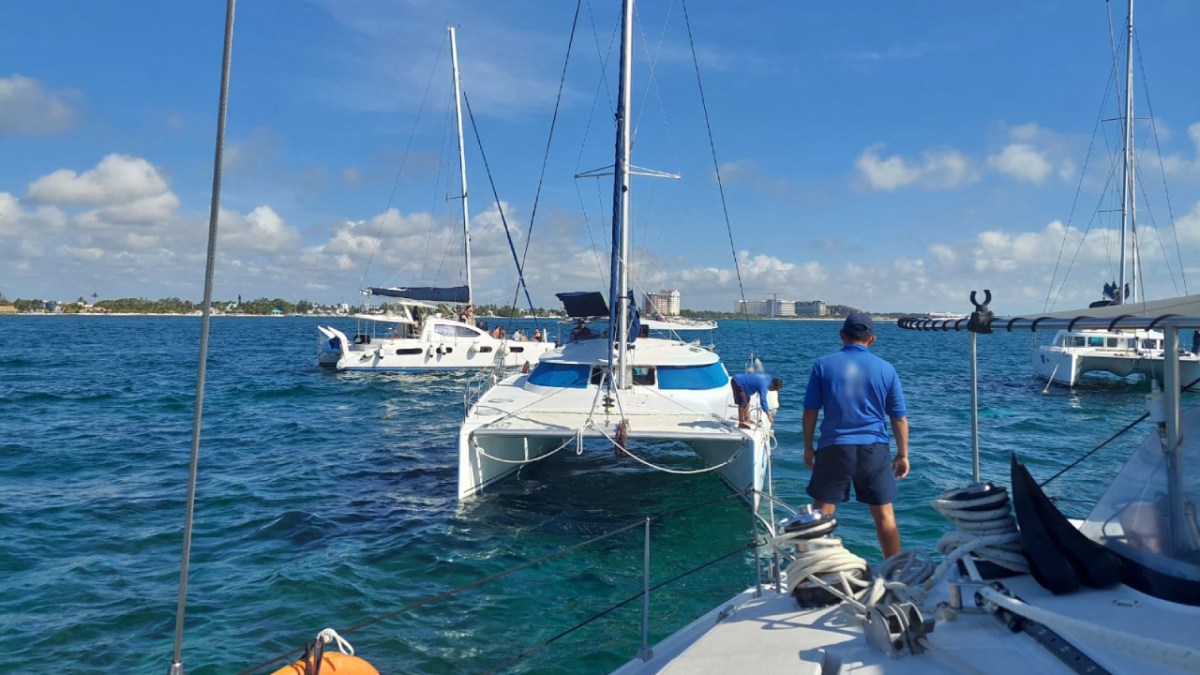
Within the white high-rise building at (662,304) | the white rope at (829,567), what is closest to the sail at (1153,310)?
the white rope at (829,567)

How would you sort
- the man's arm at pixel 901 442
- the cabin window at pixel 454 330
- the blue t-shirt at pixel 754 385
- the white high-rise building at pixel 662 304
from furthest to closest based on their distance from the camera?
1. the cabin window at pixel 454 330
2. the white high-rise building at pixel 662 304
3. the blue t-shirt at pixel 754 385
4. the man's arm at pixel 901 442

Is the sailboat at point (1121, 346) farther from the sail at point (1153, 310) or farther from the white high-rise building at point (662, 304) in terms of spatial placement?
the sail at point (1153, 310)

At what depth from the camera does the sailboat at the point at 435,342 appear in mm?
30703

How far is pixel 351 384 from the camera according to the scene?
27203mm

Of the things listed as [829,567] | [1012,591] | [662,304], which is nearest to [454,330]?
[662,304]

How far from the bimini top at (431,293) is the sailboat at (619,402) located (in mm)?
20233

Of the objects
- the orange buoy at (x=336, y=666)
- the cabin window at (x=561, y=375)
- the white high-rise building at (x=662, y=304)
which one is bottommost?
the orange buoy at (x=336, y=666)

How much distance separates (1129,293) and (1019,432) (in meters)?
15.9

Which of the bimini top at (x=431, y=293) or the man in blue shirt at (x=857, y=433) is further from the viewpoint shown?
the bimini top at (x=431, y=293)

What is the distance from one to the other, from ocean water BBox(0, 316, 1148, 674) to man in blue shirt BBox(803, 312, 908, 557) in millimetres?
957

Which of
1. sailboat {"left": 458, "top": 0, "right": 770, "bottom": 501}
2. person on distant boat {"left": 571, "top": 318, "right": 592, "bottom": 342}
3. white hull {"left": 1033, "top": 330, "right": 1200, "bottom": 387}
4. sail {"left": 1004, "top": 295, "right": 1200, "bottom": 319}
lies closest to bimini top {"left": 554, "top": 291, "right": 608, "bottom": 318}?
sailboat {"left": 458, "top": 0, "right": 770, "bottom": 501}

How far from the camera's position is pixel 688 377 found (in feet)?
37.8

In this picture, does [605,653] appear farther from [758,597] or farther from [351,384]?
[351,384]

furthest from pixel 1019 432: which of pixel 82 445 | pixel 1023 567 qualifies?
pixel 82 445
